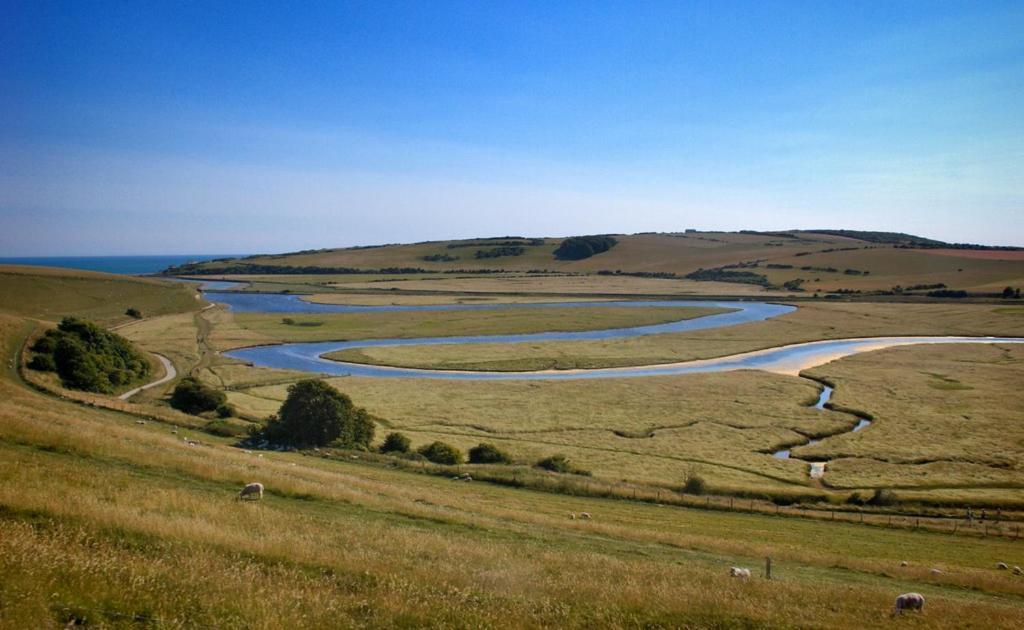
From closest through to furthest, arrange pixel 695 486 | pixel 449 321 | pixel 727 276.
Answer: pixel 695 486 → pixel 449 321 → pixel 727 276

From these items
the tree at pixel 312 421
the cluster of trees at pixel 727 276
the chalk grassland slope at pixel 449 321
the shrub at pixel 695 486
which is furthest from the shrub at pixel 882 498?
the cluster of trees at pixel 727 276

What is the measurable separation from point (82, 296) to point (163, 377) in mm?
Answer: 60508

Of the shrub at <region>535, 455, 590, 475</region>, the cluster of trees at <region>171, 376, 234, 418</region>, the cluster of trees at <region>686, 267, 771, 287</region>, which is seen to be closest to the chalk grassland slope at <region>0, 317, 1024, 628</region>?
the shrub at <region>535, 455, 590, 475</region>

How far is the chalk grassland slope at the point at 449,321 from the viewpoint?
9525cm

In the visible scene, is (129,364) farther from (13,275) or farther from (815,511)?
(13,275)

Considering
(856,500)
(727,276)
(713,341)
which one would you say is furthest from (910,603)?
(727,276)

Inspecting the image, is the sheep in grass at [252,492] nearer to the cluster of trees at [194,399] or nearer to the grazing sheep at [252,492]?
the grazing sheep at [252,492]

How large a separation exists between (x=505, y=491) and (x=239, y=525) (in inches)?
686

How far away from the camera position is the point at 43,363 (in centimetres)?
4594

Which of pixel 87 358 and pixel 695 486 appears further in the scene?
pixel 87 358

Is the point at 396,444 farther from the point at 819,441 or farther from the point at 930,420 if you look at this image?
the point at 930,420

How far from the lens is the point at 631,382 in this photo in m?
60.3

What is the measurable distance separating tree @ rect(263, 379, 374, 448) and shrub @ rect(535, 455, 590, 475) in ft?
36.0

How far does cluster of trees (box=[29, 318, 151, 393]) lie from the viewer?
4662 centimetres
